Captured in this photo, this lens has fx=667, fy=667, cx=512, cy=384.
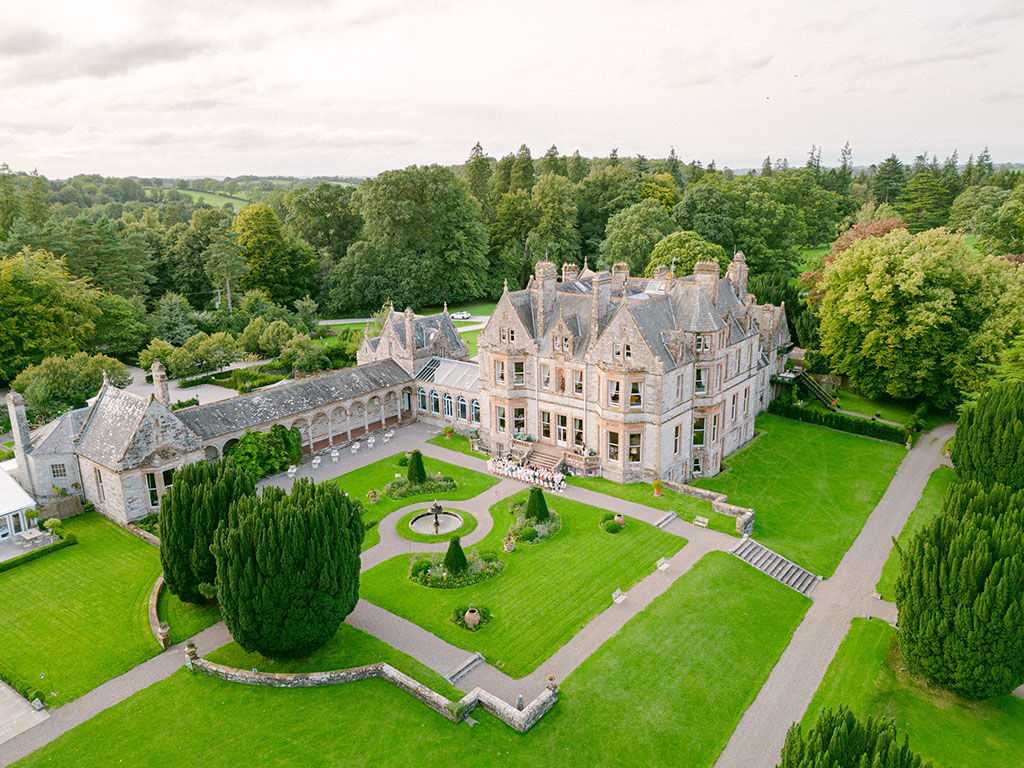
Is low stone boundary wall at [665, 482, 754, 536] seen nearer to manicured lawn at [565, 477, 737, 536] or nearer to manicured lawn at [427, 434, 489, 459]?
manicured lawn at [565, 477, 737, 536]

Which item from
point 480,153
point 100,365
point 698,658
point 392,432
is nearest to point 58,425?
point 100,365

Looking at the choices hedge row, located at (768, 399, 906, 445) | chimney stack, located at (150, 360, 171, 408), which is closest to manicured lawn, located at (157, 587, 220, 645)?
chimney stack, located at (150, 360, 171, 408)

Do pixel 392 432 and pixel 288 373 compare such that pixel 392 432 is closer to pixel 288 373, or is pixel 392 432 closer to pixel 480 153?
pixel 288 373

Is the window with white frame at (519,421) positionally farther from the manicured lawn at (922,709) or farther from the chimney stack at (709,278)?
the manicured lawn at (922,709)

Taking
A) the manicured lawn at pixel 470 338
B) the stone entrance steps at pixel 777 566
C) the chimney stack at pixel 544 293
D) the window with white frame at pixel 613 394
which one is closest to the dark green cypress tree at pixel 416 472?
the chimney stack at pixel 544 293

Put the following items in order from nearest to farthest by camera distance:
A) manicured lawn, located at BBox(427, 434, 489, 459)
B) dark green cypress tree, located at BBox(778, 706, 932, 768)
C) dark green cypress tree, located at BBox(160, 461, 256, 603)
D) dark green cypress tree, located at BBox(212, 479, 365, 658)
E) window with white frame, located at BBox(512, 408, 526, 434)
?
dark green cypress tree, located at BBox(778, 706, 932, 768)
dark green cypress tree, located at BBox(212, 479, 365, 658)
dark green cypress tree, located at BBox(160, 461, 256, 603)
window with white frame, located at BBox(512, 408, 526, 434)
manicured lawn, located at BBox(427, 434, 489, 459)

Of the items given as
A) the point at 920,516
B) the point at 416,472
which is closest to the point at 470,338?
the point at 416,472
